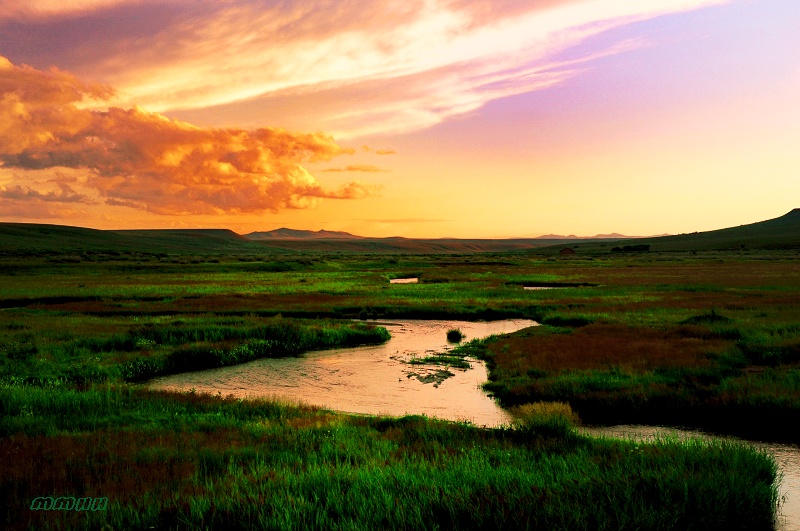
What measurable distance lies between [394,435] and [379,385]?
8.30 m

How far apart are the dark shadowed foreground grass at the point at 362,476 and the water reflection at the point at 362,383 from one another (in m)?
4.03

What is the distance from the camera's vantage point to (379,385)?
20375 mm

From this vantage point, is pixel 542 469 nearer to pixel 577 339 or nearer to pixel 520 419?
pixel 520 419

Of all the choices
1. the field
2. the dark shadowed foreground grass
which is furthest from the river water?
the dark shadowed foreground grass

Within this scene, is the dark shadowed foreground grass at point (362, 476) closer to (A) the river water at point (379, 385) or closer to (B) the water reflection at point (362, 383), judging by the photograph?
(A) the river water at point (379, 385)

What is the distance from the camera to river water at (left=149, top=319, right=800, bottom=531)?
14.8 meters

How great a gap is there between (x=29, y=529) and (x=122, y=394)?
403 inches

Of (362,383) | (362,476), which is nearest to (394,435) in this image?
(362,476)

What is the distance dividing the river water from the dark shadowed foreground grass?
3.36 metres

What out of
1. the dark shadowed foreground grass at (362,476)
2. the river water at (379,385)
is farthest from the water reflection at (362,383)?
the dark shadowed foreground grass at (362,476)

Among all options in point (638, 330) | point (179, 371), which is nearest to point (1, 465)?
point (179, 371)

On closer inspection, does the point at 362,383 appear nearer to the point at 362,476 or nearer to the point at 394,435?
the point at 394,435

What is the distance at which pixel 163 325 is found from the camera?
30547 millimetres

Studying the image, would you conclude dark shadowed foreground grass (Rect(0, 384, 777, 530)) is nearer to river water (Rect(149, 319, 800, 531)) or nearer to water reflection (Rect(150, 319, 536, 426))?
river water (Rect(149, 319, 800, 531))
